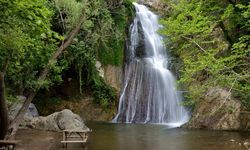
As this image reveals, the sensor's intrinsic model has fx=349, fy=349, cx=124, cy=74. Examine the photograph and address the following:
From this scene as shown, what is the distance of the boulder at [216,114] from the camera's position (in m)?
17.1

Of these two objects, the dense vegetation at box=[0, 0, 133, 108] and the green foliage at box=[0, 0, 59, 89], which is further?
the dense vegetation at box=[0, 0, 133, 108]

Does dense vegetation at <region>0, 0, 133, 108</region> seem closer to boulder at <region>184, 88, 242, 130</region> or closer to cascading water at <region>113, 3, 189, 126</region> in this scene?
cascading water at <region>113, 3, 189, 126</region>

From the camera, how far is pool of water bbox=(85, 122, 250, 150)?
40.2 ft

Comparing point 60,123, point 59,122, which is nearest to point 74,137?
point 60,123

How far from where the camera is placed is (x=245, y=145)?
40.6 ft

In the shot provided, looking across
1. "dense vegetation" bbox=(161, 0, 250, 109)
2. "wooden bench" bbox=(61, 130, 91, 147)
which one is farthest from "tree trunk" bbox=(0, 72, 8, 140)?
"dense vegetation" bbox=(161, 0, 250, 109)

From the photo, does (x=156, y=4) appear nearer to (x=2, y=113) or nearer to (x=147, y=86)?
(x=147, y=86)

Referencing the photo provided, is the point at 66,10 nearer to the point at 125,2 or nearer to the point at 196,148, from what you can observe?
the point at 196,148

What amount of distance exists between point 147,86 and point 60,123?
9.12 metres

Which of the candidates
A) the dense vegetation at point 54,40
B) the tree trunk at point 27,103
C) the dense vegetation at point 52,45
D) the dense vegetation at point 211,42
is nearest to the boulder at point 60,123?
the dense vegetation at point 54,40

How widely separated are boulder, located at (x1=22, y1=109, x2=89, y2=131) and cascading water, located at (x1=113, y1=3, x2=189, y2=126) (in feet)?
A: 22.0

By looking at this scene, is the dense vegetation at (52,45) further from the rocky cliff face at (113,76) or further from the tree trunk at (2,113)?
the rocky cliff face at (113,76)

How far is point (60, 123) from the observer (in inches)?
632

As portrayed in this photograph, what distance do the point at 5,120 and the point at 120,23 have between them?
1782cm
